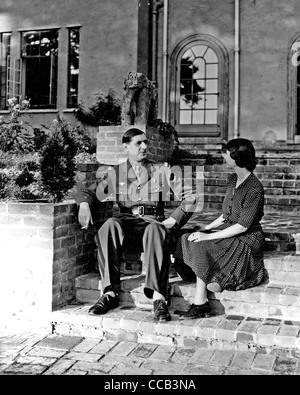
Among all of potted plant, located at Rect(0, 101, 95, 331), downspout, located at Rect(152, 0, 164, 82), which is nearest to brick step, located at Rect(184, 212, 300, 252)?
potted plant, located at Rect(0, 101, 95, 331)

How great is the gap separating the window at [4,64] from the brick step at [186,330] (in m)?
10.9

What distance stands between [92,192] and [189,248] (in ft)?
3.16

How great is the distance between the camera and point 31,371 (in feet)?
9.55

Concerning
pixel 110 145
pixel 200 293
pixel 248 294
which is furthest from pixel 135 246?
pixel 110 145

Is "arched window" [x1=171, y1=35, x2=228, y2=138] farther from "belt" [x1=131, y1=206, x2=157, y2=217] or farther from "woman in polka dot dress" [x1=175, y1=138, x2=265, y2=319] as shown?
"woman in polka dot dress" [x1=175, y1=138, x2=265, y2=319]

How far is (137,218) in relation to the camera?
160 inches

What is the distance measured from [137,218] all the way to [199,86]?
883cm

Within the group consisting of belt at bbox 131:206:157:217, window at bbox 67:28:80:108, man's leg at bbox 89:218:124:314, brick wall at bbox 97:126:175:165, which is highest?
window at bbox 67:28:80:108

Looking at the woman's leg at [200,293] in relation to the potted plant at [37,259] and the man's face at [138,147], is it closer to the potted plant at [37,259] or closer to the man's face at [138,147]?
the potted plant at [37,259]

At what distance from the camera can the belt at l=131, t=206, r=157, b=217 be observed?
4227 mm

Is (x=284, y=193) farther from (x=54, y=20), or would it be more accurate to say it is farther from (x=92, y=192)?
(x=54, y=20)

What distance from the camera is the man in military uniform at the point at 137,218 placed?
3654mm

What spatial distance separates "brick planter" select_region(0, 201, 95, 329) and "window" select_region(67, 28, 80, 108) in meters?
9.27

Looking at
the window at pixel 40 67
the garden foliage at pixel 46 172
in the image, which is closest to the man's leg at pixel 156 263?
the garden foliage at pixel 46 172
